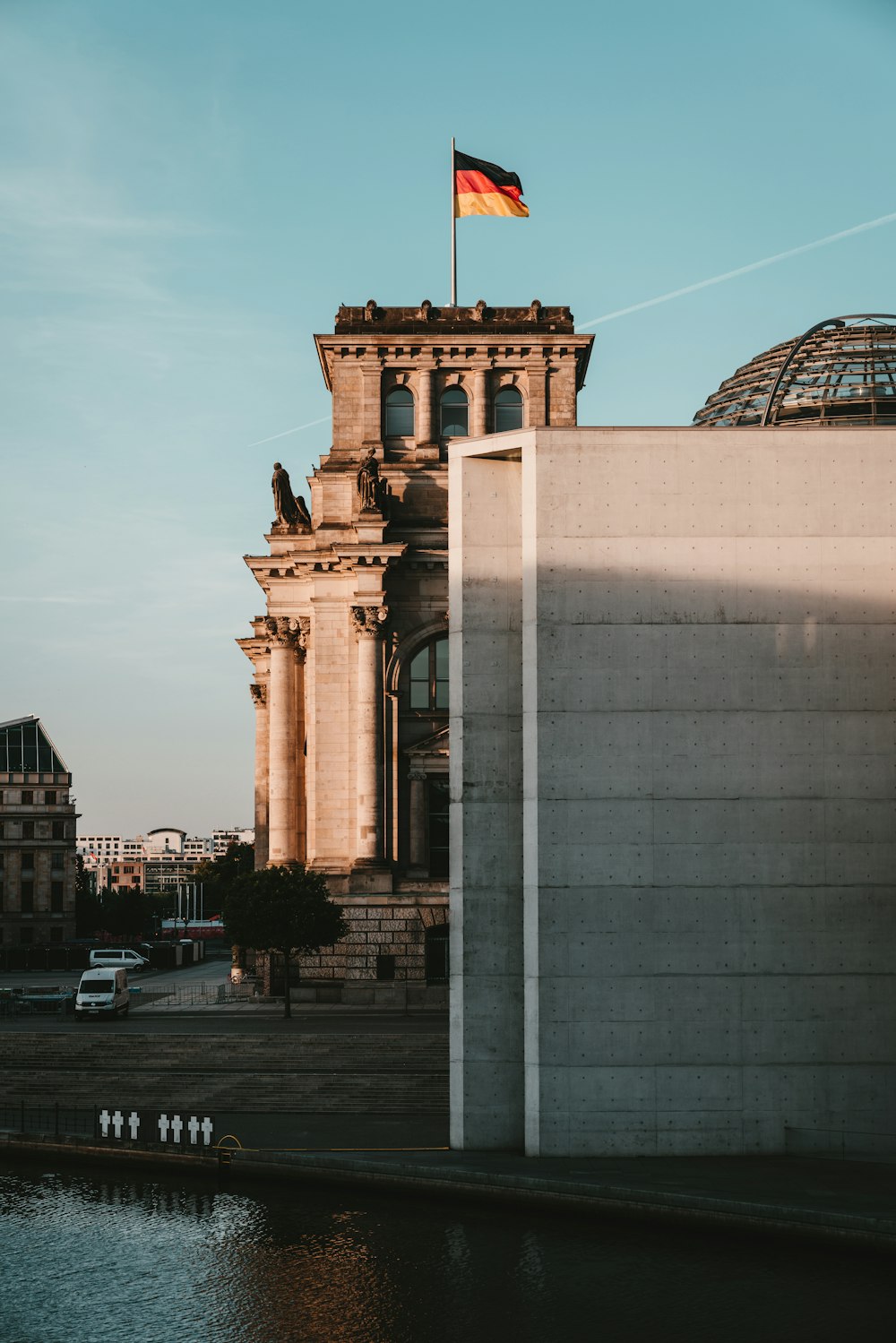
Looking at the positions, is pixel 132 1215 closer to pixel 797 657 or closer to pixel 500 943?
pixel 500 943

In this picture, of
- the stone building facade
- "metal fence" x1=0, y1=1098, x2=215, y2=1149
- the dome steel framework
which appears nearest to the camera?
"metal fence" x1=0, y1=1098, x2=215, y2=1149

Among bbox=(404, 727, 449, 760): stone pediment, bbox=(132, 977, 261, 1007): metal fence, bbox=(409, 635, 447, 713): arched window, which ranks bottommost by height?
bbox=(132, 977, 261, 1007): metal fence

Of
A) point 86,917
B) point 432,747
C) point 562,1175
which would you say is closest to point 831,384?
point 432,747

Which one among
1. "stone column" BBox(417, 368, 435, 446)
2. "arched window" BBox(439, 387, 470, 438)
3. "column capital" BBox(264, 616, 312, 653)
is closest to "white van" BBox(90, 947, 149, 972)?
"column capital" BBox(264, 616, 312, 653)

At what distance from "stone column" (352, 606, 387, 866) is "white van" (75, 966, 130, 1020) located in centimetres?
1204

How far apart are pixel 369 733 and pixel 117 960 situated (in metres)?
50.0

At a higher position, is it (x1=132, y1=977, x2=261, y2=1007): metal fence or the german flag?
the german flag

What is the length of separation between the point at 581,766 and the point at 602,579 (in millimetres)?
4546

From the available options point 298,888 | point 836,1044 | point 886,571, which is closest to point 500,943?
point 836,1044

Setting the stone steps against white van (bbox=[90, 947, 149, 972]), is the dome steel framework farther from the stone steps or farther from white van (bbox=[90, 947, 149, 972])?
white van (bbox=[90, 947, 149, 972])

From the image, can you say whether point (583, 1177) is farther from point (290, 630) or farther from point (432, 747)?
point (290, 630)

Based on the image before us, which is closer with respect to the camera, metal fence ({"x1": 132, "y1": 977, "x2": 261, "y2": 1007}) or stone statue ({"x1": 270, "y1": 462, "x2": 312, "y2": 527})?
metal fence ({"x1": 132, "y1": 977, "x2": 261, "y2": 1007})

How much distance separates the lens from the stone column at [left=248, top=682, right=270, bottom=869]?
8756cm

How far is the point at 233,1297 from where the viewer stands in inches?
1071
